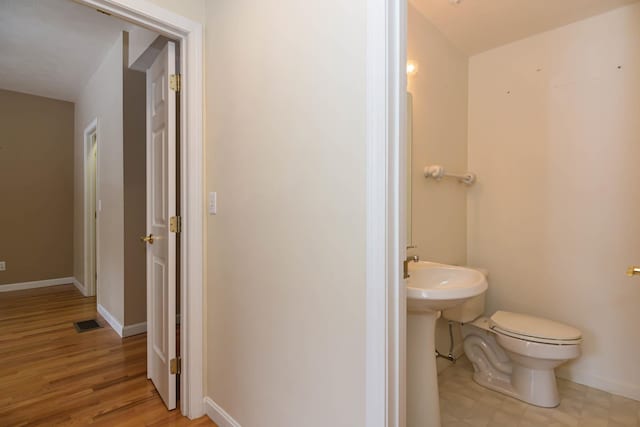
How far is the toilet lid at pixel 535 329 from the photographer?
179 cm

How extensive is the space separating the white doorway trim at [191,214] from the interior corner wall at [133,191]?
53.4 inches

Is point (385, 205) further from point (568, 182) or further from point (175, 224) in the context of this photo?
point (568, 182)

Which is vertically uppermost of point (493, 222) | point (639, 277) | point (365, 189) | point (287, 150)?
point (287, 150)

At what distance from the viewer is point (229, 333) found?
1577 millimetres

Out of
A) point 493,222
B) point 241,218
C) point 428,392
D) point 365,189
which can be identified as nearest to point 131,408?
point 241,218

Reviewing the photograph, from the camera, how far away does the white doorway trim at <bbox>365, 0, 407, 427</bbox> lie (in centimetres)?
91

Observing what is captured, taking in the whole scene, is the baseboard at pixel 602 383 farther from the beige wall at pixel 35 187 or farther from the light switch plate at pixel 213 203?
the beige wall at pixel 35 187

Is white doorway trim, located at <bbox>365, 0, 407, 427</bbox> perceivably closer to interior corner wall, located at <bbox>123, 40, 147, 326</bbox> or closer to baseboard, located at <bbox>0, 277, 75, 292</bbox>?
interior corner wall, located at <bbox>123, 40, 147, 326</bbox>

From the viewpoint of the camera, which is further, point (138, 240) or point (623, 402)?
point (138, 240)

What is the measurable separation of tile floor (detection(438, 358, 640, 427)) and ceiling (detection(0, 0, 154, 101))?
3.46m

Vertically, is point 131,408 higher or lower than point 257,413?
lower

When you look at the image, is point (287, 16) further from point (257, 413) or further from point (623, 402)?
point (623, 402)

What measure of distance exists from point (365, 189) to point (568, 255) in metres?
1.99

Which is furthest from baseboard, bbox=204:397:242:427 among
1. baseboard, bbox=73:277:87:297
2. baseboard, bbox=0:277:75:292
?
baseboard, bbox=0:277:75:292
